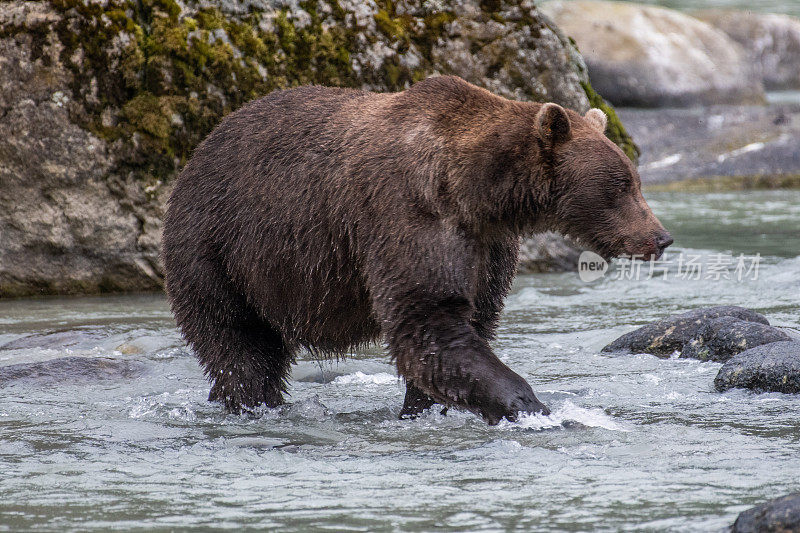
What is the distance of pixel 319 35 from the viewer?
10.2m

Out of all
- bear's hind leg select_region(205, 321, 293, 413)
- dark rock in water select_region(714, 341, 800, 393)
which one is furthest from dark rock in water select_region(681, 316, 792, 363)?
bear's hind leg select_region(205, 321, 293, 413)

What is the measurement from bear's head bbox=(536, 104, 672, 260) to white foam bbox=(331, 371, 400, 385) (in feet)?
6.84

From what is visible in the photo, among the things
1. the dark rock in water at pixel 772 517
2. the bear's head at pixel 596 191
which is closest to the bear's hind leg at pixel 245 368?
the bear's head at pixel 596 191

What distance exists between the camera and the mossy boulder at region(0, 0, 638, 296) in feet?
30.8

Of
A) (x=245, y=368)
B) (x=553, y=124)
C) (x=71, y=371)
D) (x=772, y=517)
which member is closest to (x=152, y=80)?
(x=71, y=371)

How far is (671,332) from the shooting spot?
7672 millimetres

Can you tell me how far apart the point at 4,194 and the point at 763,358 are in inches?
247

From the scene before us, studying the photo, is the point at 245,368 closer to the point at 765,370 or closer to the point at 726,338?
the point at 765,370

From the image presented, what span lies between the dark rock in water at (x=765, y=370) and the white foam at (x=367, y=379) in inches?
80.4

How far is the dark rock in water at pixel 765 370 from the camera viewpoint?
6.26 metres

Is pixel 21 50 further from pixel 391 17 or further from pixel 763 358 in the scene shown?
pixel 763 358

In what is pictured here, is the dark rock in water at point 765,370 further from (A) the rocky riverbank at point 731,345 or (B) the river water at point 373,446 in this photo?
(B) the river water at point 373,446

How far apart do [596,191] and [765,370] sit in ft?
5.70

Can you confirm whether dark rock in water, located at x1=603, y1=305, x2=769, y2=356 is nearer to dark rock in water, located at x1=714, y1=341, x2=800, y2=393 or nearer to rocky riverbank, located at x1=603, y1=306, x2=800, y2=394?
rocky riverbank, located at x1=603, y1=306, x2=800, y2=394
